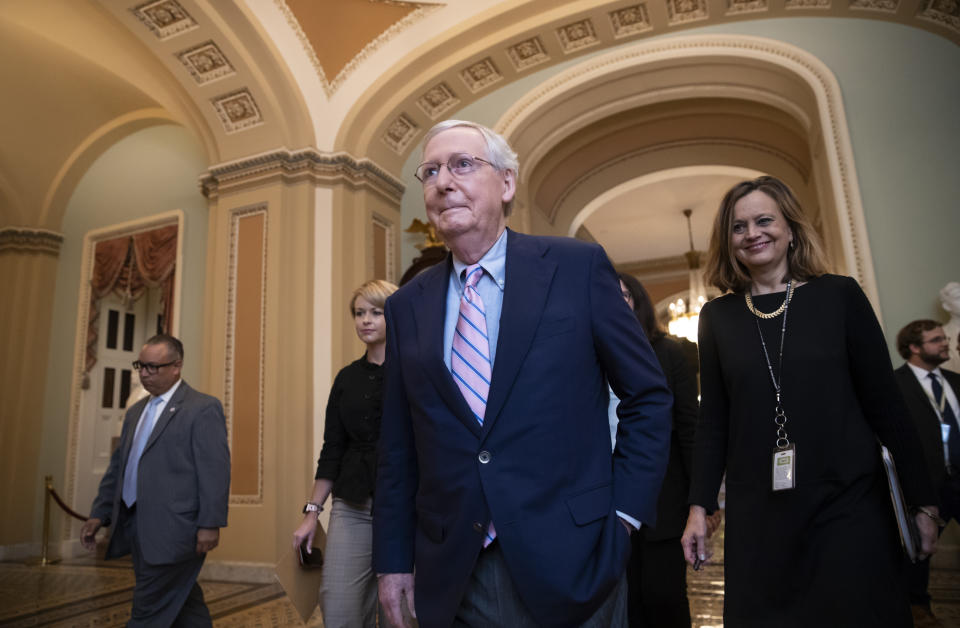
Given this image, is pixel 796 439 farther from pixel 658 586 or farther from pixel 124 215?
pixel 124 215

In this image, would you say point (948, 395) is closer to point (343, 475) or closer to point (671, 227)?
point (343, 475)

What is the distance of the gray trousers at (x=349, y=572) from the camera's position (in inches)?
99.8

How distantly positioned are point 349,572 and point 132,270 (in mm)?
7221

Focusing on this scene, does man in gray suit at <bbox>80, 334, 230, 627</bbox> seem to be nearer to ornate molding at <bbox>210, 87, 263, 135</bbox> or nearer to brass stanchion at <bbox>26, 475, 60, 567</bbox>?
ornate molding at <bbox>210, 87, 263, 135</bbox>

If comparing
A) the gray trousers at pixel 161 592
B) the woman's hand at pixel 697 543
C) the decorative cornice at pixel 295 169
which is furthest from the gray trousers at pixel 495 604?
the decorative cornice at pixel 295 169

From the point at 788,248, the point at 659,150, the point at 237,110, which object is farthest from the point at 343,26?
the point at 788,248

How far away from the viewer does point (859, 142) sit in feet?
19.7

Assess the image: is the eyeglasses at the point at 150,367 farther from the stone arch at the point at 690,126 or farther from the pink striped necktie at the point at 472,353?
the stone arch at the point at 690,126

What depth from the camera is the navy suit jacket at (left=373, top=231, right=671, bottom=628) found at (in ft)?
3.81

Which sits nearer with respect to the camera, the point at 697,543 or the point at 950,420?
the point at 697,543

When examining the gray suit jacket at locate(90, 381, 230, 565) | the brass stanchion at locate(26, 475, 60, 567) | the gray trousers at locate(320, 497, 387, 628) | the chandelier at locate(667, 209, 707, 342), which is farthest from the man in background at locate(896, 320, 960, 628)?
the brass stanchion at locate(26, 475, 60, 567)

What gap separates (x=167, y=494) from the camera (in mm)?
3088

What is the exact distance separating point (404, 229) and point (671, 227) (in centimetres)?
773

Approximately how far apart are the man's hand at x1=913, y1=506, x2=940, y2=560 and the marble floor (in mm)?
2375
